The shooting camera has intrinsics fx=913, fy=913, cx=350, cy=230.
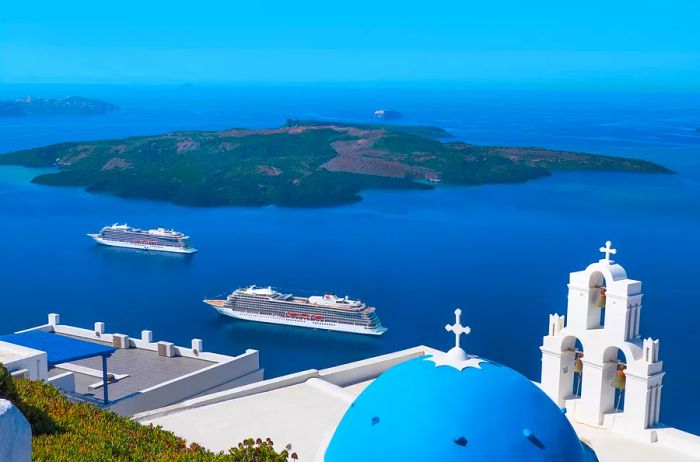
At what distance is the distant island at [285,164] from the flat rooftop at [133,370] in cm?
4425

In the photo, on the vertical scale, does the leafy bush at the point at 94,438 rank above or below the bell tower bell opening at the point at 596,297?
below

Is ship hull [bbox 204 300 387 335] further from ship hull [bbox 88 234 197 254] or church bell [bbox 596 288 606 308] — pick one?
church bell [bbox 596 288 606 308]

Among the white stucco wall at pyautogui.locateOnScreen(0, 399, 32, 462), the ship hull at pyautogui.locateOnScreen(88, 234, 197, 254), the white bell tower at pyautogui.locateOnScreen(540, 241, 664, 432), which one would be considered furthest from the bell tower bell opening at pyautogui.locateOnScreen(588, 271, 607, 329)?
the ship hull at pyautogui.locateOnScreen(88, 234, 197, 254)

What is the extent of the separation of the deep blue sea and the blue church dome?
16903 mm

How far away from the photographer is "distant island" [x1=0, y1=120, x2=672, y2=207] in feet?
225

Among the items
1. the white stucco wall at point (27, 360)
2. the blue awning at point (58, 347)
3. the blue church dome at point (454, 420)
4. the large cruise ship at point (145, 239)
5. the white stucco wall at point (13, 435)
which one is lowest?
the large cruise ship at point (145, 239)

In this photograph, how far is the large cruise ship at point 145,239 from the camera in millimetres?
46719

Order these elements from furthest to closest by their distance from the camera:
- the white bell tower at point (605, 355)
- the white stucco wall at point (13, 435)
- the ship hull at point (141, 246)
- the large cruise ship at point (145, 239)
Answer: the large cruise ship at point (145, 239), the ship hull at point (141, 246), the white bell tower at point (605, 355), the white stucco wall at point (13, 435)

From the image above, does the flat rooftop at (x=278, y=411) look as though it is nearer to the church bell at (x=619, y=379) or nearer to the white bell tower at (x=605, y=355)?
the white bell tower at (x=605, y=355)

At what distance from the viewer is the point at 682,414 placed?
76.1 ft

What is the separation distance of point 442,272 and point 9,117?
129877mm

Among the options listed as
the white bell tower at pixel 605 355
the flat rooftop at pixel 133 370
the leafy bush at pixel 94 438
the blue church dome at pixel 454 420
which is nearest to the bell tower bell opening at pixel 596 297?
the white bell tower at pixel 605 355

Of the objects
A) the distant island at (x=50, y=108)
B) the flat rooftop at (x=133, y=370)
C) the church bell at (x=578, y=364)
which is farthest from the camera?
the distant island at (x=50, y=108)

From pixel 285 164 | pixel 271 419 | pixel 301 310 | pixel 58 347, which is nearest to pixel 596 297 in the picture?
pixel 271 419
